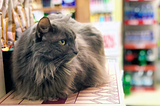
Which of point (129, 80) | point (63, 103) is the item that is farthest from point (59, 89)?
point (129, 80)

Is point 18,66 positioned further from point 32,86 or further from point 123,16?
point 123,16

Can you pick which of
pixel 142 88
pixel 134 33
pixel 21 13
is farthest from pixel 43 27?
pixel 142 88

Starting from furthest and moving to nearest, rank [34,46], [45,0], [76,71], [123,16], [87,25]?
[123,16]
[45,0]
[87,25]
[76,71]
[34,46]

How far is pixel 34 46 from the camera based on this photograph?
0.91m

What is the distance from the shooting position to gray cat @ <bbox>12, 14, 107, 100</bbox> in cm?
90

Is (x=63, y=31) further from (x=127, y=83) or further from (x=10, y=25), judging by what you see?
(x=127, y=83)

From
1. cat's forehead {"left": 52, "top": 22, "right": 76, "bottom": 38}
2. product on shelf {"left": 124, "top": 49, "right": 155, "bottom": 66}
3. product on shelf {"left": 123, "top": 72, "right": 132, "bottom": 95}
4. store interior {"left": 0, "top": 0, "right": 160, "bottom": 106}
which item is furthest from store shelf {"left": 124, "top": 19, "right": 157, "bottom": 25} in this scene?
cat's forehead {"left": 52, "top": 22, "right": 76, "bottom": 38}

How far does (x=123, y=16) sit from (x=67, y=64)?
8.72ft

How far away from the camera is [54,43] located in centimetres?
90

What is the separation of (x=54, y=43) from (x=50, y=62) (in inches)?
4.2

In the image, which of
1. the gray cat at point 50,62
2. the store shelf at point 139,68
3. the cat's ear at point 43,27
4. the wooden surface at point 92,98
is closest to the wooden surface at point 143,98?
the store shelf at point 139,68

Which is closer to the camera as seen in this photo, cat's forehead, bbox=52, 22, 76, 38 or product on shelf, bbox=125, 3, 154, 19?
cat's forehead, bbox=52, 22, 76, 38

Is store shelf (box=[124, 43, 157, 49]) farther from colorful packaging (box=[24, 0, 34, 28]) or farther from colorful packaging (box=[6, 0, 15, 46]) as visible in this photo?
colorful packaging (box=[6, 0, 15, 46])

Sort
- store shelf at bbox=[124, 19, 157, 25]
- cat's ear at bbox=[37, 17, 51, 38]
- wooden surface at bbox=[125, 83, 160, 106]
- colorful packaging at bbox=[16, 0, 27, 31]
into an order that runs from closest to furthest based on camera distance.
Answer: cat's ear at bbox=[37, 17, 51, 38], colorful packaging at bbox=[16, 0, 27, 31], wooden surface at bbox=[125, 83, 160, 106], store shelf at bbox=[124, 19, 157, 25]
